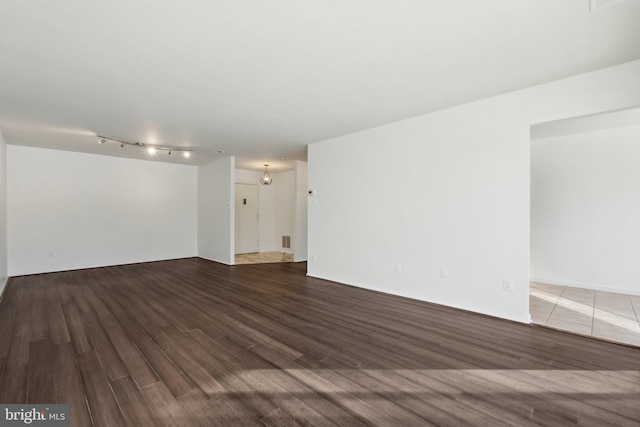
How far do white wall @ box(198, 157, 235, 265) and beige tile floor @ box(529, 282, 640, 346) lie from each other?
19.2 ft

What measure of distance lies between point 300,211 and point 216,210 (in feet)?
7.18

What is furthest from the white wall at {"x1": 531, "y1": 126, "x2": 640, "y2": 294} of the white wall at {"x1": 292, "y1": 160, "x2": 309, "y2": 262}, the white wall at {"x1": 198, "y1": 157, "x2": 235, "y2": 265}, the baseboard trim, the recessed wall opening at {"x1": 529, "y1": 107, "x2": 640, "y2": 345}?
the white wall at {"x1": 198, "y1": 157, "x2": 235, "y2": 265}

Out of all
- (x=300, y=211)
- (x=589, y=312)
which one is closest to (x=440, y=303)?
(x=589, y=312)

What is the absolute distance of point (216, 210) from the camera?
712 centimetres

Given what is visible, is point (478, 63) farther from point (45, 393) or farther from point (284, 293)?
point (45, 393)

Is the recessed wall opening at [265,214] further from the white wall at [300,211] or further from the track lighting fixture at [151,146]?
the track lighting fixture at [151,146]

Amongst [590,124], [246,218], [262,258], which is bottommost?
[262,258]

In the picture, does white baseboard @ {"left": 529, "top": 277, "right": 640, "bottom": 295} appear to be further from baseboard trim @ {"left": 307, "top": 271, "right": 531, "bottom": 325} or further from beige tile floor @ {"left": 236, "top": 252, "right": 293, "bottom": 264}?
beige tile floor @ {"left": 236, "top": 252, "right": 293, "bottom": 264}

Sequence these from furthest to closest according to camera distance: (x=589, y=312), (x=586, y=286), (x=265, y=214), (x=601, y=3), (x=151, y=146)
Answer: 1. (x=265, y=214)
2. (x=151, y=146)
3. (x=586, y=286)
4. (x=589, y=312)
5. (x=601, y=3)

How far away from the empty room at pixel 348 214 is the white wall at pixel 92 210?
55mm

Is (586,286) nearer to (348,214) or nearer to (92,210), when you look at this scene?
(348,214)

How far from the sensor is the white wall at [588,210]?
4230 millimetres

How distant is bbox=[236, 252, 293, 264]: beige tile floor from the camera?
7086 mm

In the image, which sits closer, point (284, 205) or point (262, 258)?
point (262, 258)
